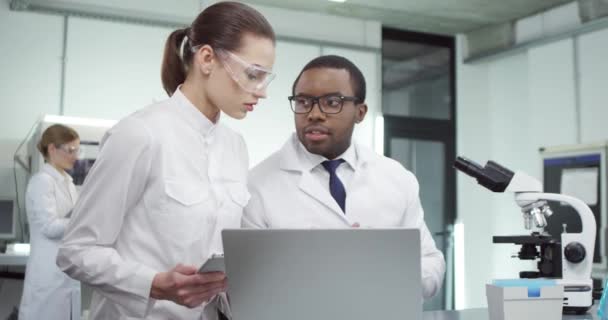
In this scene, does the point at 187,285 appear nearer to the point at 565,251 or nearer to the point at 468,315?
the point at 468,315

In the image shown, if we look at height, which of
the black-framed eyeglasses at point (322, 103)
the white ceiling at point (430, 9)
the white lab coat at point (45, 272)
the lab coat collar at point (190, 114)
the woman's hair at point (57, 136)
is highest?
the white ceiling at point (430, 9)

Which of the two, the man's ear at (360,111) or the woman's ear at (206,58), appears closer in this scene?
the woman's ear at (206,58)

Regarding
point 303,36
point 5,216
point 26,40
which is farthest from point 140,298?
point 303,36

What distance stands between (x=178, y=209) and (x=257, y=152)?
12.5 ft

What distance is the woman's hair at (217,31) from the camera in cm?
134

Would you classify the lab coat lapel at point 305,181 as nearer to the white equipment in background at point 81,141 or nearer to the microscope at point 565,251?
the microscope at point 565,251

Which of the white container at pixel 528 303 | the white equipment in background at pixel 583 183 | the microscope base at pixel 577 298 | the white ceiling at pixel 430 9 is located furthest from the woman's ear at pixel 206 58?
the white ceiling at pixel 430 9

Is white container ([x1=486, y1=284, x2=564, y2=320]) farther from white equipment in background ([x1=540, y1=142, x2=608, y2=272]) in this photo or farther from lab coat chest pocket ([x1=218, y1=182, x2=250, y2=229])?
white equipment in background ([x1=540, y1=142, x2=608, y2=272])

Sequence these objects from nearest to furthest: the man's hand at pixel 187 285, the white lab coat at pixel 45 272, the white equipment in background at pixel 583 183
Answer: the man's hand at pixel 187 285
the white lab coat at pixel 45 272
the white equipment in background at pixel 583 183

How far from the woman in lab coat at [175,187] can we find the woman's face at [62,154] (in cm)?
241

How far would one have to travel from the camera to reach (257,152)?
16.7ft

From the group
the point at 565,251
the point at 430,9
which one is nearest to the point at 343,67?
the point at 565,251

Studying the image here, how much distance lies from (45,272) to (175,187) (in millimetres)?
2445

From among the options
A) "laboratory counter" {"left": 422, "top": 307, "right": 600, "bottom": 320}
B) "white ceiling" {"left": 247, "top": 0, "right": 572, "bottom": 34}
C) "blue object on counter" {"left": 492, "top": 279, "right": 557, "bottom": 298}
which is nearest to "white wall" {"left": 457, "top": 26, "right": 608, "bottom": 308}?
"white ceiling" {"left": 247, "top": 0, "right": 572, "bottom": 34}
